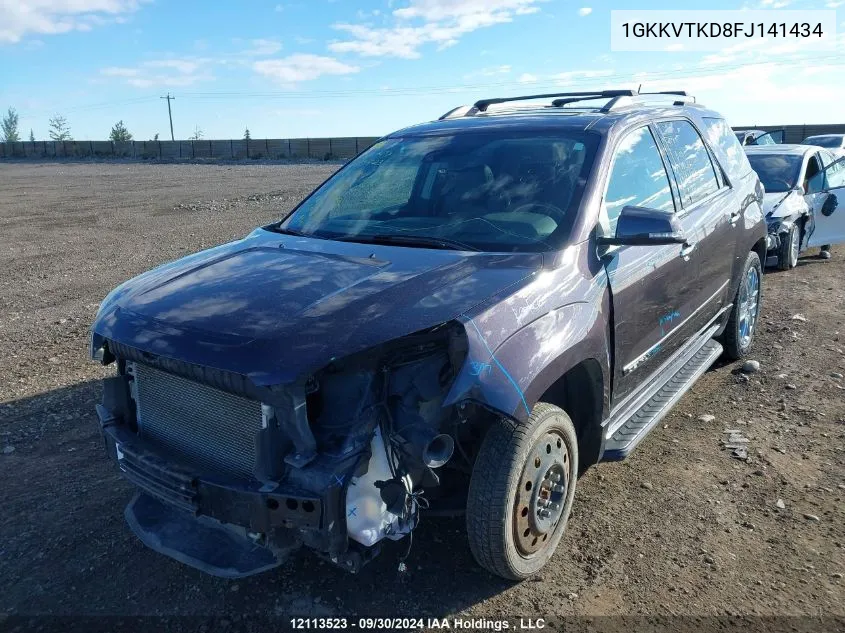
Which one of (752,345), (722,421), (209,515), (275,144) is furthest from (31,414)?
(275,144)

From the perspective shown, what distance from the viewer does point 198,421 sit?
2.83 meters

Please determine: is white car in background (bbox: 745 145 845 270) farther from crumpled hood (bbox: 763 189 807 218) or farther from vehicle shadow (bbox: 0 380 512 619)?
vehicle shadow (bbox: 0 380 512 619)

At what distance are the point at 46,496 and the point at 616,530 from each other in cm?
309

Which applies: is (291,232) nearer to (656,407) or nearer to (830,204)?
(656,407)

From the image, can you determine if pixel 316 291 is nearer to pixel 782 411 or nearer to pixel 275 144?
pixel 782 411

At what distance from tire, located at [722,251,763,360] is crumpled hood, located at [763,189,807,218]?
3.31 m

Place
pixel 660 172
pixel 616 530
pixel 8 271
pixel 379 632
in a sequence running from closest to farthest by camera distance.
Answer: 1. pixel 379 632
2. pixel 616 530
3. pixel 660 172
4. pixel 8 271

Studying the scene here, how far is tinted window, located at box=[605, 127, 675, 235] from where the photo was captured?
3.61 m

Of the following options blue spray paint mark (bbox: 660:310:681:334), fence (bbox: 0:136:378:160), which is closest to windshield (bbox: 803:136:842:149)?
blue spray paint mark (bbox: 660:310:681:334)

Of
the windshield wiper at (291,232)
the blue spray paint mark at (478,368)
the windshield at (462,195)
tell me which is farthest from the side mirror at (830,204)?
the blue spray paint mark at (478,368)

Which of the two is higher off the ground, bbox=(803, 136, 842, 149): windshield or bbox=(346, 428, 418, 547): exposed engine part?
bbox=(803, 136, 842, 149): windshield

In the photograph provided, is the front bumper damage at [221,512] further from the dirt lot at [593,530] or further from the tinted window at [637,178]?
the tinted window at [637,178]

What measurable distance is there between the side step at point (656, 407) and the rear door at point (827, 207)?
5.70m

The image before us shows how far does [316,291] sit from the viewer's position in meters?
2.87
